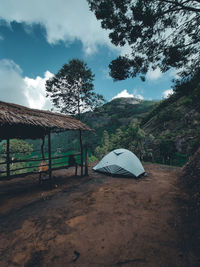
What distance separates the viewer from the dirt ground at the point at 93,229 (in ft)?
7.69

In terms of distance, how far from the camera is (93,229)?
10.4 ft

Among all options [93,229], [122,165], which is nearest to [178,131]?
[122,165]

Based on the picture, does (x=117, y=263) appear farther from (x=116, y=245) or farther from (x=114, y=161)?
(x=114, y=161)

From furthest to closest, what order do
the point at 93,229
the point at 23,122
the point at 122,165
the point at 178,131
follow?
the point at 178,131 → the point at 122,165 → the point at 23,122 → the point at 93,229

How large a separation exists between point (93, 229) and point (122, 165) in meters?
5.02

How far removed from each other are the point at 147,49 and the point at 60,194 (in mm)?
7933

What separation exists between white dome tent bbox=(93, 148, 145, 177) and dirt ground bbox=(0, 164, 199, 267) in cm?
222

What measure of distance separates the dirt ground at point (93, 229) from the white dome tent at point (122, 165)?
7.28 ft

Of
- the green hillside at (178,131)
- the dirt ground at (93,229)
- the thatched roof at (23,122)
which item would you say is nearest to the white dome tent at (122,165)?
the dirt ground at (93,229)

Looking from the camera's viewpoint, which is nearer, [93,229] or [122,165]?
[93,229]

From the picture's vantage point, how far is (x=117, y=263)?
7.32 feet

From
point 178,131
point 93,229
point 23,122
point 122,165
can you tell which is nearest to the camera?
point 93,229

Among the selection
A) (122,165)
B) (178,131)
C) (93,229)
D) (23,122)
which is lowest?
(93,229)

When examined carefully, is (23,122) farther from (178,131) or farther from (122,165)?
(178,131)
